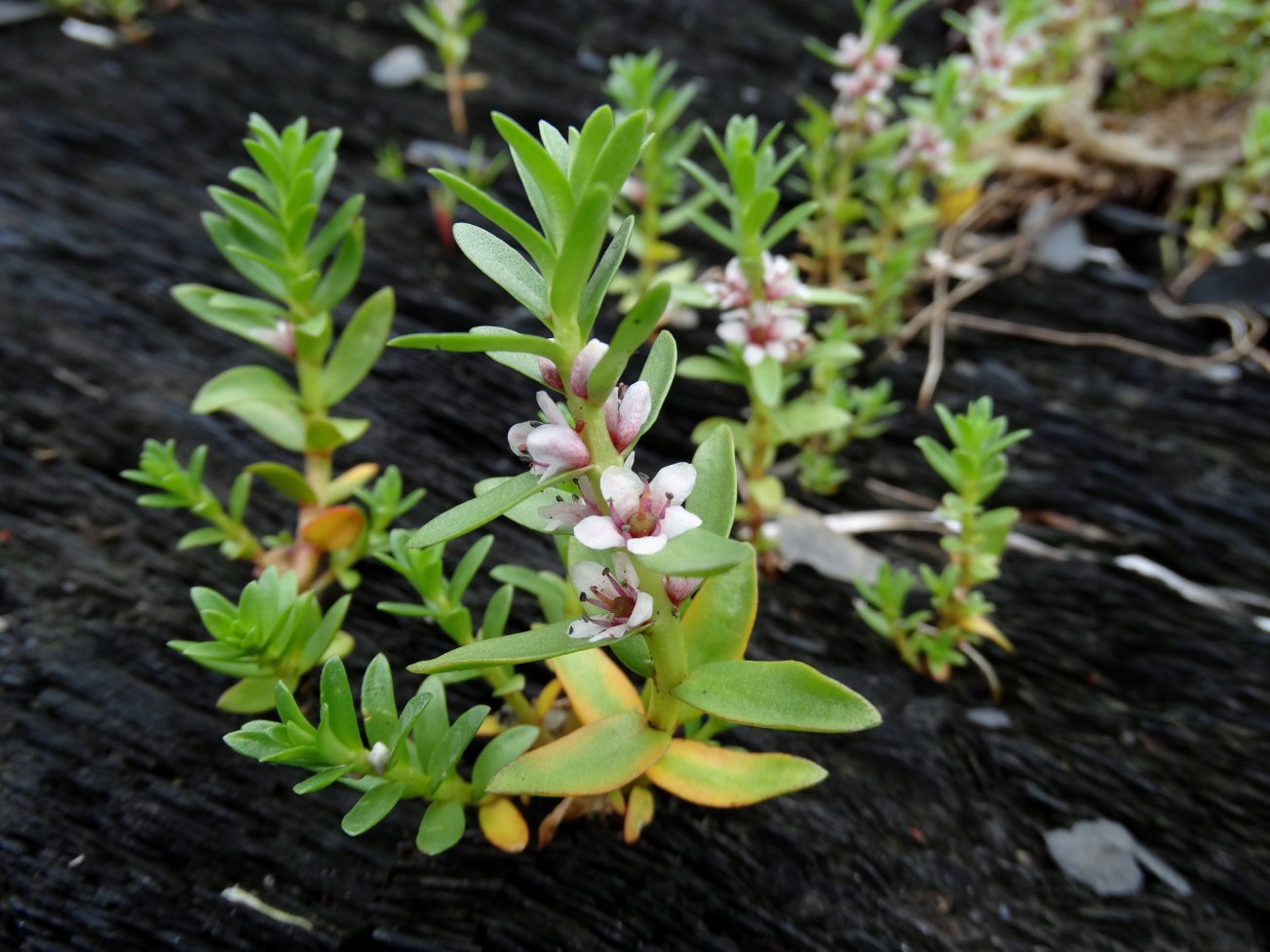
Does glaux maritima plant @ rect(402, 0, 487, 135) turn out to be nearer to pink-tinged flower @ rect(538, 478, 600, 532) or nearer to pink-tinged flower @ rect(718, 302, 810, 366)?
pink-tinged flower @ rect(718, 302, 810, 366)

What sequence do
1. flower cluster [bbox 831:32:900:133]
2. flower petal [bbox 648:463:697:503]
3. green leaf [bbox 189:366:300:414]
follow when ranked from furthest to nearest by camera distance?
flower cluster [bbox 831:32:900:133] < green leaf [bbox 189:366:300:414] < flower petal [bbox 648:463:697:503]

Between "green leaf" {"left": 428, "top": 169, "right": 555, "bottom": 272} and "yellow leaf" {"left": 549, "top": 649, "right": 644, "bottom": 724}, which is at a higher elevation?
"green leaf" {"left": 428, "top": 169, "right": 555, "bottom": 272}

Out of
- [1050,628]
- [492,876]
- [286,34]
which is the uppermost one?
[286,34]

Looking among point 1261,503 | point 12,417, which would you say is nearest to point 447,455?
point 12,417

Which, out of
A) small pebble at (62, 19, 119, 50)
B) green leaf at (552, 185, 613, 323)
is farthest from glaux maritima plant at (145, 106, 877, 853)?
small pebble at (62, 19, 119, 50)

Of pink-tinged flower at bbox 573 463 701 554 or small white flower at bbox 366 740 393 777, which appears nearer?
pink-tinged flower at bbox 573 463 701 554

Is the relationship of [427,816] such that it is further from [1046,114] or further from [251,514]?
[1046,114]

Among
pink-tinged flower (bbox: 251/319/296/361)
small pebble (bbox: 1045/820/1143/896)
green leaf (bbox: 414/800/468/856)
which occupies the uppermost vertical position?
pink-tinged flower (bbox: 251/319/296/361)
